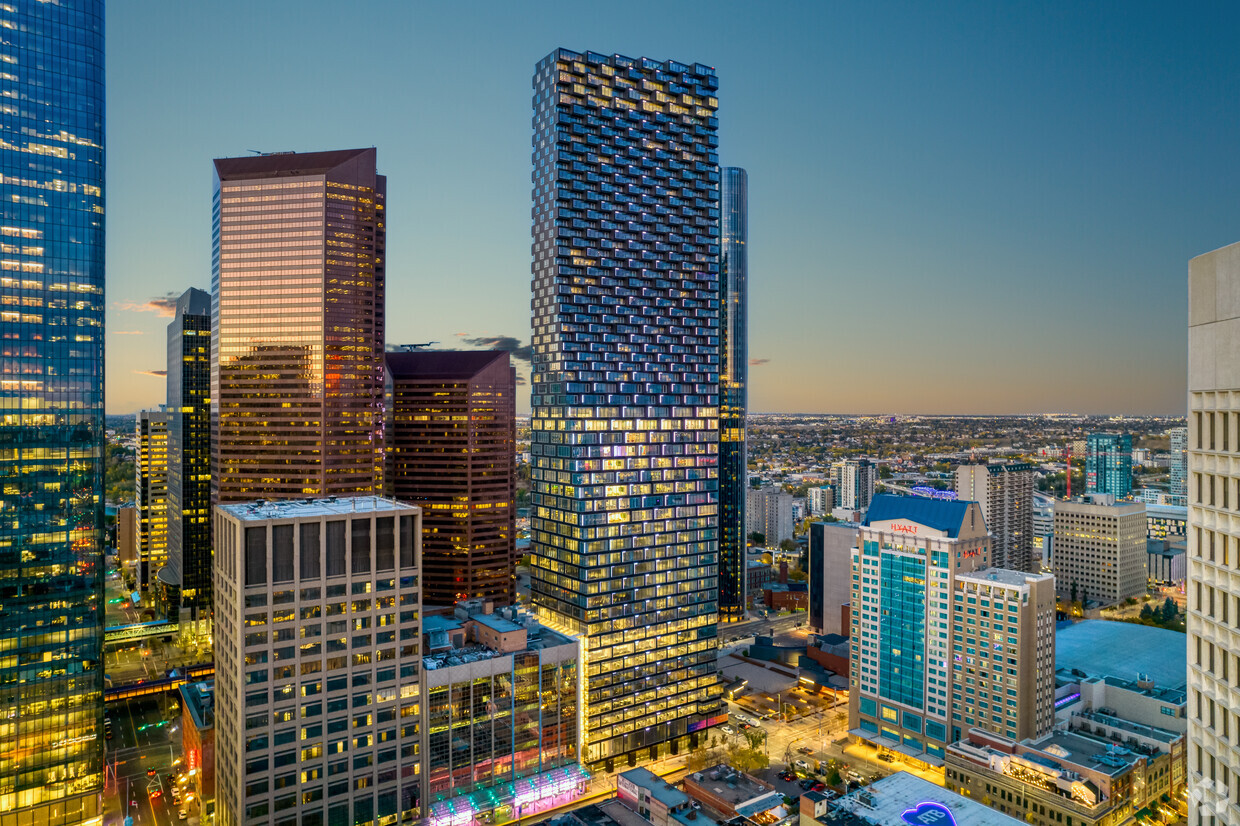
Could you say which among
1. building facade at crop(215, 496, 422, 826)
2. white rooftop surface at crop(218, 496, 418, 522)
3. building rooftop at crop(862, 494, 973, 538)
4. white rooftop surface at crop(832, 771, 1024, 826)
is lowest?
white rooftop surface at crop(832, 771, 1024, 826)

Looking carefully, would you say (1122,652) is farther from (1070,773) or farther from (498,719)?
(498,719)

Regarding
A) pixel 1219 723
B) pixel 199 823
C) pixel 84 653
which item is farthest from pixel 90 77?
pixel 1219 723

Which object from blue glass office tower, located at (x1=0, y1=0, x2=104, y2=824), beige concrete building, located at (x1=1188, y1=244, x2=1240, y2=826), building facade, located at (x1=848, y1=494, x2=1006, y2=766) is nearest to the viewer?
beige concrete building, located at (x1=1188, y1=244, x2=1240, y2=826)

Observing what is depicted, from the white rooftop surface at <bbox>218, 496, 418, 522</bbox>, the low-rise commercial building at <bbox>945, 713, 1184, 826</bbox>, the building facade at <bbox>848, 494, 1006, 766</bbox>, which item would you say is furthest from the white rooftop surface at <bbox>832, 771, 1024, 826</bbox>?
the white rooftop surface at <bbox>218, 496, 418, 522</bbox>

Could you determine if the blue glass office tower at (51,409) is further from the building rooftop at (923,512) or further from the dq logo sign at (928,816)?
the building rooftop at (923,512)

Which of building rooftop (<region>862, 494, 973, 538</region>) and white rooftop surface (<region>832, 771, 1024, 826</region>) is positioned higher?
building rooftop (<region>862, 494, 973, 538</region>)

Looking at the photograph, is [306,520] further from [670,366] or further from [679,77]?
[679,77]

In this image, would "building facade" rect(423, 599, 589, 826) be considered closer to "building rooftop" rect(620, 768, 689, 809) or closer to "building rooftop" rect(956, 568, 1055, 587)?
"building rooftop" rect(620, 768, 689, 809)
